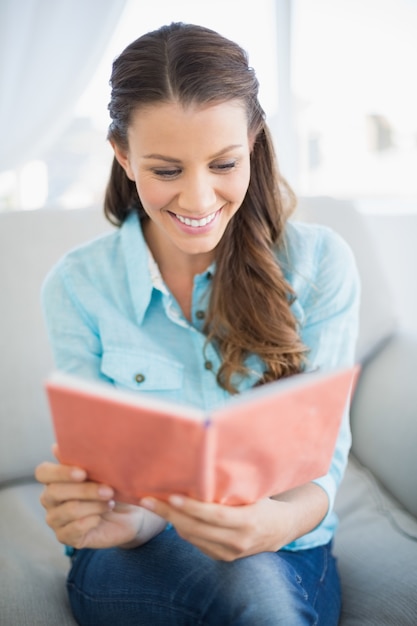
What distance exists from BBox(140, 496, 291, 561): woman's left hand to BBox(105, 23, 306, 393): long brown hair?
0.28 m

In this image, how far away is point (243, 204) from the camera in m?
1.11

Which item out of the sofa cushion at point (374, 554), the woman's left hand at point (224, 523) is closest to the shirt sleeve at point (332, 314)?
the sofa cushion at point (374, 554)

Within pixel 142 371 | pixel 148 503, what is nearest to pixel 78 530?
pixel 148 503

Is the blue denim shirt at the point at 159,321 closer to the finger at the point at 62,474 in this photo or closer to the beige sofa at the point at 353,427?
the beige sofa at the point at 353,427

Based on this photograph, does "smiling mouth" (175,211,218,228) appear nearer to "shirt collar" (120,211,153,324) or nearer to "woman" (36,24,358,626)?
"woman" (36,24,358,626)

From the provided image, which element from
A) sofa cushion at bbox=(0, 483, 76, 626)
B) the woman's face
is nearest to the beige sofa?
sofa cushion at bbox=(0, 483, 76, 626)

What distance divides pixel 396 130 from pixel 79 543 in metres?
1.73

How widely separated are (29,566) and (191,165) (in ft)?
2.24

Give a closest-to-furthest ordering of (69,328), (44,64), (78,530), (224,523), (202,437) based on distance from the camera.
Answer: (202,437) < (224,523) < (78,530) < (69,328) < (44,64)

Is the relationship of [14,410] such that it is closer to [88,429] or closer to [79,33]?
[88,429]

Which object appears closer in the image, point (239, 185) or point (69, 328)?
point (239, 185)

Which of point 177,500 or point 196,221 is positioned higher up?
point 196,221

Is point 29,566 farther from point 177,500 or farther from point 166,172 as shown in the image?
point 166,172

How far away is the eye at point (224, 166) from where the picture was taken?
92 cm
